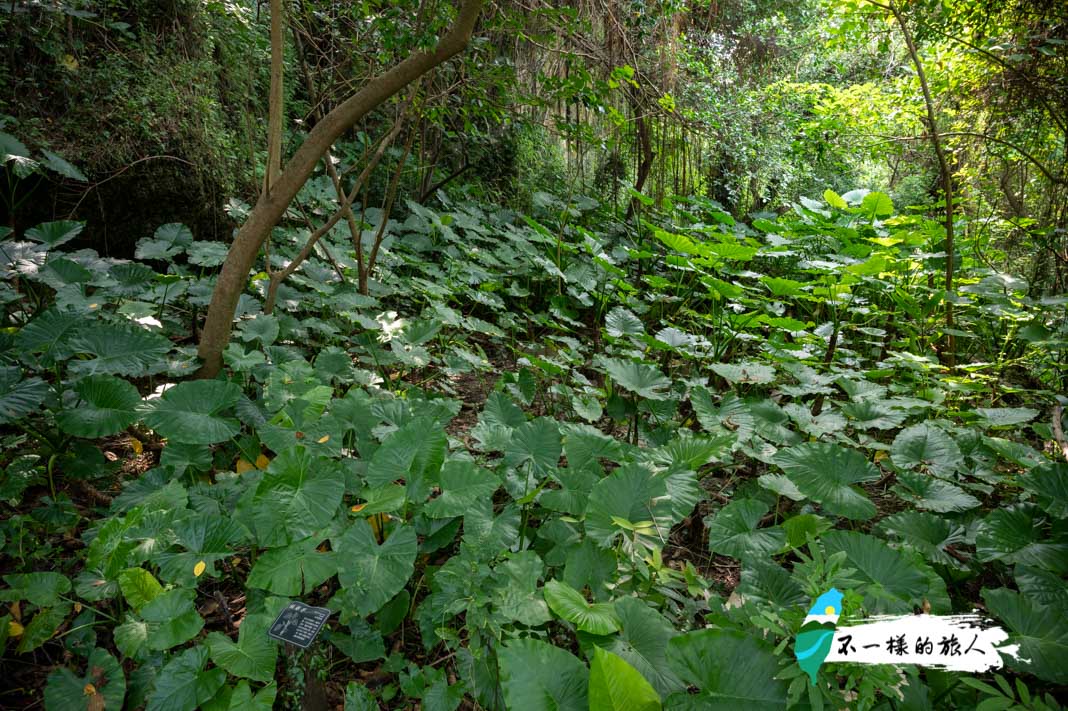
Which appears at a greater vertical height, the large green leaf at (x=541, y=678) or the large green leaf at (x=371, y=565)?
the large green leaf at (x=541, y=678)

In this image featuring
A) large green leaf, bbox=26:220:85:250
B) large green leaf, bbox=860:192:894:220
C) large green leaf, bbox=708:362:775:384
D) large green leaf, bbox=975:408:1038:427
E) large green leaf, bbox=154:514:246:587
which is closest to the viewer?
large green leaf, bbox=154:514:246:587

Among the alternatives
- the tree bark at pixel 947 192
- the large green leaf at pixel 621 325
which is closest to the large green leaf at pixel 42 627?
the large green leaf at pixel 621 325

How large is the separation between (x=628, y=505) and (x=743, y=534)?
0.28 m

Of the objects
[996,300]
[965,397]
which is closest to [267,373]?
[965,397]

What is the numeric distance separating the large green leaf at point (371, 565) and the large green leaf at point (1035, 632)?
1060 mm

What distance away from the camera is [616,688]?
0.84 metres

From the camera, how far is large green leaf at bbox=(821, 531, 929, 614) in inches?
40.3

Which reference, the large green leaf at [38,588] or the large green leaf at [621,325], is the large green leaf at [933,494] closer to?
the large green leaf at [621,325]

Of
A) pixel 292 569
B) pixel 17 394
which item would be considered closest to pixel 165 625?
pixel 292 569

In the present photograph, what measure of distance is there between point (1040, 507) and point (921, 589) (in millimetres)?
473

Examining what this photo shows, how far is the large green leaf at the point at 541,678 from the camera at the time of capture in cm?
88

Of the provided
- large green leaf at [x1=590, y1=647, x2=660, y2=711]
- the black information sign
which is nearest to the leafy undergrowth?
large green leaf at [x1=590, y1=647, x2=660, y2=711]

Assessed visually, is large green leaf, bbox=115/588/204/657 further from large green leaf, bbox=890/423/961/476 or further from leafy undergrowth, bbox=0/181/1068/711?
large green leaf, bbox=890/423/961/476

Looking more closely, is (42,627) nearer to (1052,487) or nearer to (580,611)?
(580,611)
